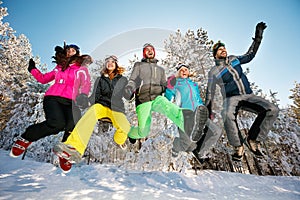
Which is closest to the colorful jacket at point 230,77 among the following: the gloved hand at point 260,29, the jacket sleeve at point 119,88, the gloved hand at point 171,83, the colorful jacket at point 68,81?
the gloved hand at point 260,29

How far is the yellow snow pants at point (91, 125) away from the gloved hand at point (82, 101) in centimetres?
11

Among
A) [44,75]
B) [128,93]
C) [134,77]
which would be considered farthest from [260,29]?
[44,75]

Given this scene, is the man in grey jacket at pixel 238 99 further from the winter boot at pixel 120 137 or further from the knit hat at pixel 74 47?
the knit hat at pixel 74 47

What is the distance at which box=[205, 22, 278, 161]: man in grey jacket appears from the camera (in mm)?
3039

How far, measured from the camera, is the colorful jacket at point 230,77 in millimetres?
3338

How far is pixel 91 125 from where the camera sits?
285 centimetres

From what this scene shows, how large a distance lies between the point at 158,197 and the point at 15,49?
10638 mm

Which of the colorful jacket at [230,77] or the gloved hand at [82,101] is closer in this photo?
the gloved hand at [82,101]

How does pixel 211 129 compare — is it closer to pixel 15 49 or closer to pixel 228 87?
pixel 228 87

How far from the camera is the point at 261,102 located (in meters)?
3.09

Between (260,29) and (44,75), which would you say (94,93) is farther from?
(260,29)

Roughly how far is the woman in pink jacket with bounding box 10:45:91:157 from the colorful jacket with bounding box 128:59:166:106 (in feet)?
2.92

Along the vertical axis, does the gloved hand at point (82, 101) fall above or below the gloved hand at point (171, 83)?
below

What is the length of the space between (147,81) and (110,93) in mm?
734
